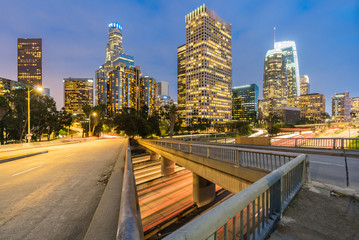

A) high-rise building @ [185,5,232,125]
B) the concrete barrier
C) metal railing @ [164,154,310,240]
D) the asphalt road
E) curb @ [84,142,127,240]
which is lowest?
the concrete barrier

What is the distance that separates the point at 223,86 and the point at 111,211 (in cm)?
18662

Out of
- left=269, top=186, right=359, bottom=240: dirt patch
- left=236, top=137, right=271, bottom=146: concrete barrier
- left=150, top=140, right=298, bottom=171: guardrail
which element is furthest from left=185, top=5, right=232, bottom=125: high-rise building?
left=269, top=186, right=359, bottom=240: dirt patch

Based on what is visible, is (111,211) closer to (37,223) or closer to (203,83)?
(37,223)

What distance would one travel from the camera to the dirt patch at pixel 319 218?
2992 mm

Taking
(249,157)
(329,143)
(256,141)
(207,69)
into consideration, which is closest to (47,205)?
(249,157)

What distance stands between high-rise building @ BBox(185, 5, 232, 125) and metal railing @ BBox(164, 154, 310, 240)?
518 ft

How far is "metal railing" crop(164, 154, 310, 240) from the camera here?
63.1 inches

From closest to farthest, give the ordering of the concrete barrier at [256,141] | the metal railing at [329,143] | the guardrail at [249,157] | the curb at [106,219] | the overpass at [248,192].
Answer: the overpass at [248,192], the curb at [106,219], the guardrail at [249,157], the metal railing at [329,143], the concrete barrier at [256,141]

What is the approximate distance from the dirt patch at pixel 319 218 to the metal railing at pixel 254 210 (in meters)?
Result: 0.18

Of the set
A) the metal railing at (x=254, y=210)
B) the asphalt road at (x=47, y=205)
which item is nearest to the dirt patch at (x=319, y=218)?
the metal railing at (x=254, y=210)

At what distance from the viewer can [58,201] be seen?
5.02m

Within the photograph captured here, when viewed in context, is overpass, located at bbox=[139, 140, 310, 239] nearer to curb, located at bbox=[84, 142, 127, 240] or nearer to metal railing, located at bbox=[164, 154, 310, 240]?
metal railing, located at bbox=[164, 154, 310, 240]

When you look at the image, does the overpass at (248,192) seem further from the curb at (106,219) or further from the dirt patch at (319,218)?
the curb at (106,219)

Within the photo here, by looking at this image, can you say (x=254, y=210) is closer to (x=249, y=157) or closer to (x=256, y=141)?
(x=249, y=157)
